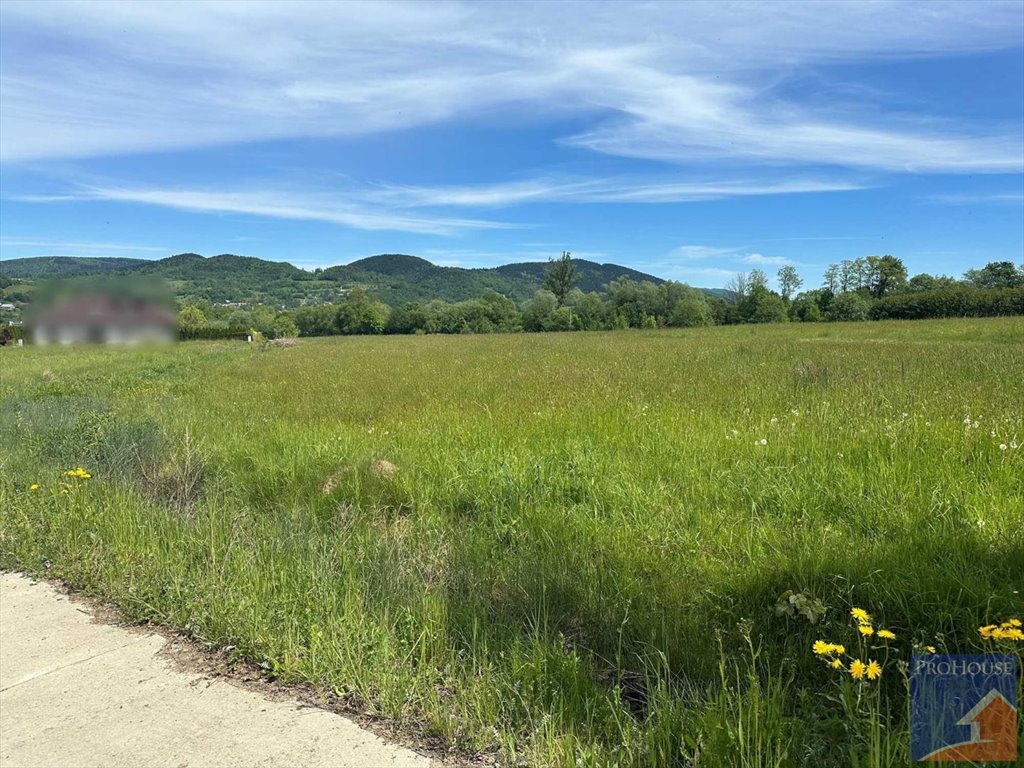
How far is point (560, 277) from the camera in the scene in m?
108

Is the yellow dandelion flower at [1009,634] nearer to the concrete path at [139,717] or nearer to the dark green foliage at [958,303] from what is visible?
the concrete path at [139,717]

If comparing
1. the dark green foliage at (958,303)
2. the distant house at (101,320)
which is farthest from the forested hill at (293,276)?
the dark green foliage at (958,303)

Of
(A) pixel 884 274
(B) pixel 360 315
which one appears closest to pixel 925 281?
(A) pixel 884 274

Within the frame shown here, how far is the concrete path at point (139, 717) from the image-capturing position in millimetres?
2143

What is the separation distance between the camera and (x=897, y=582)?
2.98 metres

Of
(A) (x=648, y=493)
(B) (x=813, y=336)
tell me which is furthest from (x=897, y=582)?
(B) (x=813, y=336)

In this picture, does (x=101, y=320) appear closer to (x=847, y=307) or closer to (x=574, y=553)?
(x=574, y=553)

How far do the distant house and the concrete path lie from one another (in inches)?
208

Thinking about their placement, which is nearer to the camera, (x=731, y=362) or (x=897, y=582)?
(x=897, y=582)

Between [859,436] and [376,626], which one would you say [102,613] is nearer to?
[376,626]

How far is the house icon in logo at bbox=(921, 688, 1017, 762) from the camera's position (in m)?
1.81

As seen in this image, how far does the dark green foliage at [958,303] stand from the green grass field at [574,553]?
178 ft

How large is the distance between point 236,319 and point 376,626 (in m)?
26.3

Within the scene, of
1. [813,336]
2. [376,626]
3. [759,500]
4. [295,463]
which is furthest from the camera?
[813,336]
